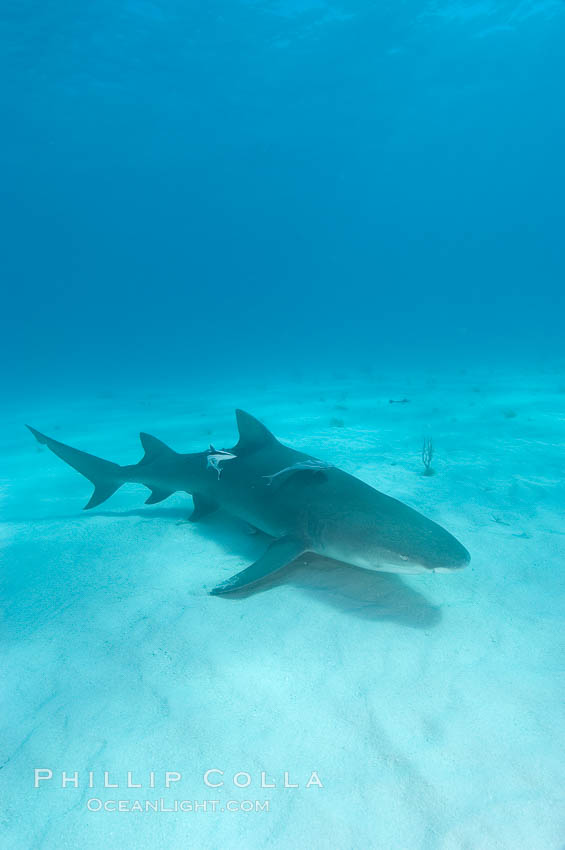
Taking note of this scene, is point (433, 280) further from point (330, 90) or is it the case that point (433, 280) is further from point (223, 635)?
point (223, 635)

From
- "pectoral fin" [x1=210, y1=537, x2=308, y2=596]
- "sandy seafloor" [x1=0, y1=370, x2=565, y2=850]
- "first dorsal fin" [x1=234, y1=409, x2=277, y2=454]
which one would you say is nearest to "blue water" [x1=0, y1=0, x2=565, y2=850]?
"sandy seafloor" [x1=0, y1=370, x2=565, y2=850]

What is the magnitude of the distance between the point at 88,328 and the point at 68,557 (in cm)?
12608

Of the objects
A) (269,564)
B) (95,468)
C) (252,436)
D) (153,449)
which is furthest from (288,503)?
(95,468)

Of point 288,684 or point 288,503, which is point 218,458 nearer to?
point 288,503

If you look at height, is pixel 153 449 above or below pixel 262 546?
above

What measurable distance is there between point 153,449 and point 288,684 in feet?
13.5

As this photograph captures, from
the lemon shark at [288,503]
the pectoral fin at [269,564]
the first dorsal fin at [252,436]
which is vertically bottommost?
the pectoral fin at [269,564]

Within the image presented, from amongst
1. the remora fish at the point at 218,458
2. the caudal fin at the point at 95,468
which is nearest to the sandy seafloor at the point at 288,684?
the caudal fin at the point at 95,468

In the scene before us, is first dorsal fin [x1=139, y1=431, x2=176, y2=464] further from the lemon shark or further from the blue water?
the blue water

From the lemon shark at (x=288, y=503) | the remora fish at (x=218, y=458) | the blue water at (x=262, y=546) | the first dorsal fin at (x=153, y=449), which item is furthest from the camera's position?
the first dorsal fin at (x=153, y=449)

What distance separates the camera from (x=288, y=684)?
2.90 metres

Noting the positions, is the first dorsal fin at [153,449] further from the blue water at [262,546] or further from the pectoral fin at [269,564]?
the pectoral fin at [269,564]

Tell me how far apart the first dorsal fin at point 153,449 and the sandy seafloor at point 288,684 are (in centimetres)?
83

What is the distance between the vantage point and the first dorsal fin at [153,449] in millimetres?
6113
